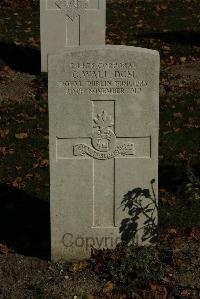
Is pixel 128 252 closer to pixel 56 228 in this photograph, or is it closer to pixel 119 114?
pixel 56 228

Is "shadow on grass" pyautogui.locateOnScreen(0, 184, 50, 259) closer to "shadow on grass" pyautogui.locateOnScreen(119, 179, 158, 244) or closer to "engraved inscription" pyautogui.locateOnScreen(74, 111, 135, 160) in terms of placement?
"shadow on grass" pyautogui.locateOnScreen(119, 179, 158, 244)

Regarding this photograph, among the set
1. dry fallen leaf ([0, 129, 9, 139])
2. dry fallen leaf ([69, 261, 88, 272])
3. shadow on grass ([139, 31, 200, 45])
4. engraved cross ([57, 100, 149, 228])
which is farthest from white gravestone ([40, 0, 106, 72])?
dry fallen leaf ([69, 261, 88, 272])

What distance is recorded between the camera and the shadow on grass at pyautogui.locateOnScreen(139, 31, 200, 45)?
538 inches

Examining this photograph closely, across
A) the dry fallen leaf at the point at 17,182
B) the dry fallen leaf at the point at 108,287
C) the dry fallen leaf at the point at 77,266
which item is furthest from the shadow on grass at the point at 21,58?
the dry fallen leaf at the point at 108,287

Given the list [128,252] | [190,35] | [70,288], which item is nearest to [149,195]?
[128,252]

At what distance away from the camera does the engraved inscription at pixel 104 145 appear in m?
5.80

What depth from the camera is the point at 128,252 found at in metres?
5.96

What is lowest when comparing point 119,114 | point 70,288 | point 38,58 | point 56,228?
point 70,288

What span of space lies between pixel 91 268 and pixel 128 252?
37cm

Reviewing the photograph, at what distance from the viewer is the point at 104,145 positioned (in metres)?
5.89

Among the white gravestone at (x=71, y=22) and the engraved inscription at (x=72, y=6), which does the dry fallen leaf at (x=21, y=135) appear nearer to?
the white gravestone at (x=71, y=22)

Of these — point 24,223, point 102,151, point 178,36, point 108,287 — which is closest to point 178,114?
point 24,223

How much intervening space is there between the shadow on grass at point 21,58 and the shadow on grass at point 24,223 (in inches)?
180

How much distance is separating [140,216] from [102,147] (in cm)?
73
